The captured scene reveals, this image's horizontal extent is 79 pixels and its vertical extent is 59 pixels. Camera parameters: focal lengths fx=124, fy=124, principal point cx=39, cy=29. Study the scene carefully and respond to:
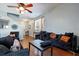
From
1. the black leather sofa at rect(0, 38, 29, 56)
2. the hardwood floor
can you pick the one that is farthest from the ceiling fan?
the black leather sofa at rect(0, 38, 29, 56)

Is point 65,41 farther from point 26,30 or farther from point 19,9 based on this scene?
point 19,9

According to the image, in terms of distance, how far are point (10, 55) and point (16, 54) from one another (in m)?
0.09

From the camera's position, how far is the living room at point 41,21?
180cm

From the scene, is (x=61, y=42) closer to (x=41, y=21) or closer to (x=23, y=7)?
(x=41, y=21)

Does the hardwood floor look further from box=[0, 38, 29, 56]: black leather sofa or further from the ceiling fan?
the ceiling fan

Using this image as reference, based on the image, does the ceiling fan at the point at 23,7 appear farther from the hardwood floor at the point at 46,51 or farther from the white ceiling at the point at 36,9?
the hardwood floor at the point at 46,51

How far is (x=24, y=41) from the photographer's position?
185 cm

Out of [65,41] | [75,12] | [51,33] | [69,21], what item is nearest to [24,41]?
[51,33]

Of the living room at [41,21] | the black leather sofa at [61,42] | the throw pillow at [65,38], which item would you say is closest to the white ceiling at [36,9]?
the living room at [41,21]

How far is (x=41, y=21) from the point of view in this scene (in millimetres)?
1914

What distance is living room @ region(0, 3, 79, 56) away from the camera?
5.91 feet

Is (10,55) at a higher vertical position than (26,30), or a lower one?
lower

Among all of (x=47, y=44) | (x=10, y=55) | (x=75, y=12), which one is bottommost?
(x=10, y=55)

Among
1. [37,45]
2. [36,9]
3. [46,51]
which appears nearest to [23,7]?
[36,9]
